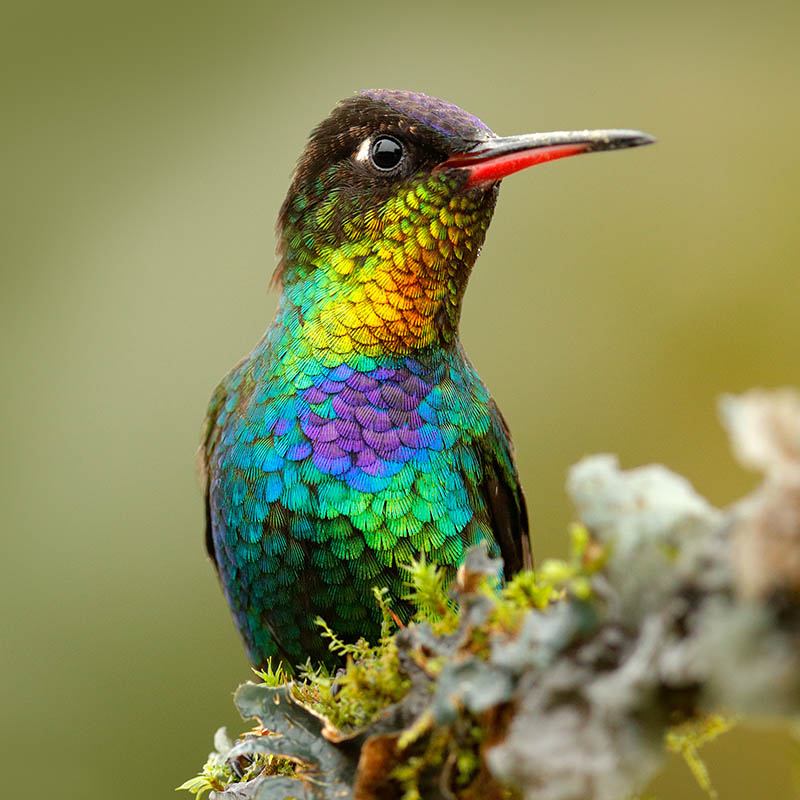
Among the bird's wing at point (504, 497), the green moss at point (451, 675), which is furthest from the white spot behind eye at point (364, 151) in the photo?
the green moss at point (451, 675)

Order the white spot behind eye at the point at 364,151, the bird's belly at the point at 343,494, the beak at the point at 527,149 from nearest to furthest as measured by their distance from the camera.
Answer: the beak at the point at 527,149, the bird's belly at the point at 343,494, the white spot behind eye at the point at 364,151

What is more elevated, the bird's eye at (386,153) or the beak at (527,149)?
the bird's eye at (386,153)

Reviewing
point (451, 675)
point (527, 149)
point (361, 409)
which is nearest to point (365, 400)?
point (361, 409)

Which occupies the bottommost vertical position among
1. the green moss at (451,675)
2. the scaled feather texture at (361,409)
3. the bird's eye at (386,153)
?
the green moss at (451,675)

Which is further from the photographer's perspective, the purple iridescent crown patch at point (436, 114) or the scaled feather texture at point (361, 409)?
the purple iridescent crown patch at point (436, 114)

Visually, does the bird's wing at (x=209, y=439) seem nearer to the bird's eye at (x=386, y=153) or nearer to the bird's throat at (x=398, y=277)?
the bird's throat at (x=398, y=277)

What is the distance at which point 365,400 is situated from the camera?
2488mm

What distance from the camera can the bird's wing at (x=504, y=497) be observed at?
2.73m

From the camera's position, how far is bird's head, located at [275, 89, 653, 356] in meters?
2.52

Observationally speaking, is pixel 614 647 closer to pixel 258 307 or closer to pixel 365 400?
pixel 365 400

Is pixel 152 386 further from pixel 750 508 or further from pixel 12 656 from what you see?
pixel 750 508

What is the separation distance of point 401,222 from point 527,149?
0.36 metres

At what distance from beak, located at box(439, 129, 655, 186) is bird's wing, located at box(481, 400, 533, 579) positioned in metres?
0.64

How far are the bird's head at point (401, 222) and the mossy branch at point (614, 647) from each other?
53.5 inches
